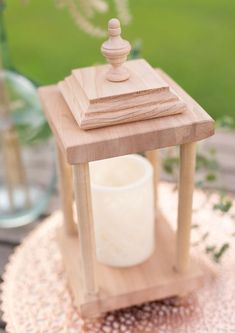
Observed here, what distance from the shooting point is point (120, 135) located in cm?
53

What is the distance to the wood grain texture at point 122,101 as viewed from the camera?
54cm

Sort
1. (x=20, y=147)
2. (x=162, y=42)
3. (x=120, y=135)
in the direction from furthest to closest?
(x=162, y=42) → (x=20, y=147) → (x=120, y=135)

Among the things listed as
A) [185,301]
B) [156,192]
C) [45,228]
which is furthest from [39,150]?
[185,301]

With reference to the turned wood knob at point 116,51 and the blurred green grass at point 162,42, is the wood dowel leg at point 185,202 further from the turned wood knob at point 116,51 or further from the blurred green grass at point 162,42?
the blurred green grass at point 162,42

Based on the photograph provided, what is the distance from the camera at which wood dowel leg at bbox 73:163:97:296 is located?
560 mm

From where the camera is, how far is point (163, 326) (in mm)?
678

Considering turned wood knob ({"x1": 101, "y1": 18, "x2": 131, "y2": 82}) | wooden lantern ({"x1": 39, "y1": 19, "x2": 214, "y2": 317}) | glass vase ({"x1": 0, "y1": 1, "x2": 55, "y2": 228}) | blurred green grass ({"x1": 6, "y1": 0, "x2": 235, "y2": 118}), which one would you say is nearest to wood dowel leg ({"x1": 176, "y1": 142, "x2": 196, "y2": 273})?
wooden lantern ({"x1": 39, "y1": 19, "x2": 214, "y2": 317})

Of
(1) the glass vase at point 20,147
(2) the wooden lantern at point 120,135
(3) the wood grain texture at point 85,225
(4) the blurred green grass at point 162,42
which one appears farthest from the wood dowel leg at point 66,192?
(4) the blurred green grass at point 162,42

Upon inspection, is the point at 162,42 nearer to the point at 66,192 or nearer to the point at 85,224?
the point at 66,192

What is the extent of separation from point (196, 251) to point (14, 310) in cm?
27

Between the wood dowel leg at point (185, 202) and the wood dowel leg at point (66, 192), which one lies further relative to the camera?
the wood dowel leg at point (66, 192)

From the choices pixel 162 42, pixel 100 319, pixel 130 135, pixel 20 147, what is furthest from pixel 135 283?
pixel 162 42

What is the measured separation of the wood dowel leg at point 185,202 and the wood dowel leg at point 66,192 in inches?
6.4

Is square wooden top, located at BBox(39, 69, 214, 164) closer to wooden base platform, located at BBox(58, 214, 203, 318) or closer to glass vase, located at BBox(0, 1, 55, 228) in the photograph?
wooden base platform, located at BBox(58, 214, 203, 318)
